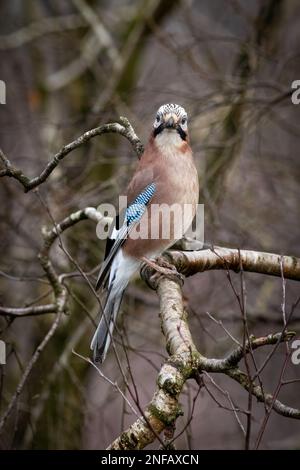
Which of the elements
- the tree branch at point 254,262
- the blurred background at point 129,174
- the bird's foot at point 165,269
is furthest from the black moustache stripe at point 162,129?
the tree branch at point 254,262

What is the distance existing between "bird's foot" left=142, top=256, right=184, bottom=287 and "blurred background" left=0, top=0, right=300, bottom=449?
0.70 metres

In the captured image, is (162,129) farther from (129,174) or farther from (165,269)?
(129,174)

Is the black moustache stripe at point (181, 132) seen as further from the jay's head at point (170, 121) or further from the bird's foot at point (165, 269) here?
the bird's foot at point (165, 269)

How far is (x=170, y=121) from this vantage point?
5270mm

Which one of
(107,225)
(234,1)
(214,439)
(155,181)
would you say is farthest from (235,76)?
(214,439)

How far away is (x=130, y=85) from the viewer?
27.5 ft

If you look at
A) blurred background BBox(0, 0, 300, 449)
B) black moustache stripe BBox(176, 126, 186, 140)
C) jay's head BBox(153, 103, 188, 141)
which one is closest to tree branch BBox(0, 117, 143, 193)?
jay's head BBox(153, 103, 188, 141)

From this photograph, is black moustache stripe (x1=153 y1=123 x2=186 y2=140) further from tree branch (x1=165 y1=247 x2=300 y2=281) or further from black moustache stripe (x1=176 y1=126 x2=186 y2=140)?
tree branch (x1=165 y1=247 x2=300 y2=281)

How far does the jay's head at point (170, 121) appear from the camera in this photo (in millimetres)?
5230

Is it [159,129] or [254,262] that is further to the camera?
[159,129]

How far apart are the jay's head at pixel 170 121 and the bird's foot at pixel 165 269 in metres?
0.98

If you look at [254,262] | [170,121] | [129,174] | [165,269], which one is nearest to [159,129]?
[170,121]

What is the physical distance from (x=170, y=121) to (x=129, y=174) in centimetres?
166

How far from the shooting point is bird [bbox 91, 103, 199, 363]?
5.17 meters
